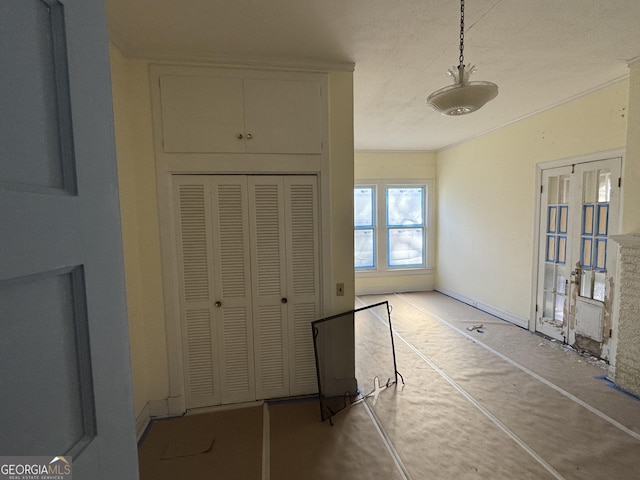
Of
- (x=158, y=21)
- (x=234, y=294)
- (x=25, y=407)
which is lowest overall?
(x=234, y=294)

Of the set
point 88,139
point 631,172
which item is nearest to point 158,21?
point 88,139

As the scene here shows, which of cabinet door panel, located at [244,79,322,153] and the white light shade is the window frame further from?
the white light shade

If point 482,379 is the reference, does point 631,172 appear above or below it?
above

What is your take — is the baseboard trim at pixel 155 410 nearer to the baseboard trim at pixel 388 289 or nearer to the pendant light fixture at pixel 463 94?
the pendant light fixture at pixel 463 94

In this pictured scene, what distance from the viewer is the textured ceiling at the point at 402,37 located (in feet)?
5.74

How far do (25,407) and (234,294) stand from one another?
2.04 metres

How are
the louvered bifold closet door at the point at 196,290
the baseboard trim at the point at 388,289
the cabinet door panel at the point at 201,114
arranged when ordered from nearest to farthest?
the cabinet door panel at the point at 201,114 < the louvered bifold closet door at the point at 196,290 < the baseboard trim at the point at 388,289

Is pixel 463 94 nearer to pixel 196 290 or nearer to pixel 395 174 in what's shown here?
pixel 196 290

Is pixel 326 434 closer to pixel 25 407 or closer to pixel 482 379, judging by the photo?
pixel 482 379

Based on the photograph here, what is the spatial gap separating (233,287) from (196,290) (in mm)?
285

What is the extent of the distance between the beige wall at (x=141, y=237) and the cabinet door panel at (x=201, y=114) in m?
0.15

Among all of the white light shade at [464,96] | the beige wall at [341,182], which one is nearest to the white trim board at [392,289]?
the beige wall at [341,182]

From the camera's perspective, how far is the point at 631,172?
247 centimetres

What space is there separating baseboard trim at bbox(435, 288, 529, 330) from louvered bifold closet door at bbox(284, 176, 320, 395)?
3.12m
